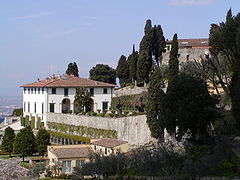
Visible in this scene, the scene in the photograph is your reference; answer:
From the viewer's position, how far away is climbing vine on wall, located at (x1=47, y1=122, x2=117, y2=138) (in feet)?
161

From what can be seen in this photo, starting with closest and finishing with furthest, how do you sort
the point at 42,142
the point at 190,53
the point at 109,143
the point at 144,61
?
the point at 109,143
the point at 42,142
the point at 190,53
the point at 144,61

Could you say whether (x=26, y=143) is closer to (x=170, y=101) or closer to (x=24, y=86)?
(x=24, y=86)

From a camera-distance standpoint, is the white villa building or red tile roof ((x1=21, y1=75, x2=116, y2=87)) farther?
red tile roof ((x1=21, y1=75, x2=116, y2=87))

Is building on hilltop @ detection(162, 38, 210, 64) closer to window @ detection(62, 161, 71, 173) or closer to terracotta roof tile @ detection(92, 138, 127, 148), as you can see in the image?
terracotta roof tile @ detection(92, 138, 127, 148)

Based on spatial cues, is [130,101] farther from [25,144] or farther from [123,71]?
[123,71]

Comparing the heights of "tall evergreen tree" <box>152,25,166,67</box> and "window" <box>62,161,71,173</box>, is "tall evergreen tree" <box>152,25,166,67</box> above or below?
above

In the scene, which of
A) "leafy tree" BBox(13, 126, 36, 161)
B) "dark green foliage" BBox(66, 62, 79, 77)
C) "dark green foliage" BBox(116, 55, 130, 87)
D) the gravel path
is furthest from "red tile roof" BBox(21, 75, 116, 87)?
"dark green foliage" BBox(66, 62, 79, 77)

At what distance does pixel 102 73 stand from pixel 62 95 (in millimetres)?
29793

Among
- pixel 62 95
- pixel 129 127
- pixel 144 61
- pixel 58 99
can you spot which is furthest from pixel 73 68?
pixel 129 127

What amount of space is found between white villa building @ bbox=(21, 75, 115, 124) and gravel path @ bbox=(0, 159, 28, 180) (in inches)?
615

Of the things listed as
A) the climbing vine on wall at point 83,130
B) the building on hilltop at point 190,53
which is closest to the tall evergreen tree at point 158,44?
the building on hilltop at point 190,53

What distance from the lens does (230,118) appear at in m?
36.7

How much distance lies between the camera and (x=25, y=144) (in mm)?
57500

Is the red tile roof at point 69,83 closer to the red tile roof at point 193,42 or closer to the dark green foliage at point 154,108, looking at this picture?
the red tile roof at point 193,42
